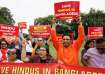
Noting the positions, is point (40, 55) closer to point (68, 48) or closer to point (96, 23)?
point (68, 48)

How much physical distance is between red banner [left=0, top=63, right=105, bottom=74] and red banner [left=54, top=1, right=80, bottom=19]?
2.60 meters

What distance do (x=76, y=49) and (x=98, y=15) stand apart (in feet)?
274

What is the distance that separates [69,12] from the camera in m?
12.6

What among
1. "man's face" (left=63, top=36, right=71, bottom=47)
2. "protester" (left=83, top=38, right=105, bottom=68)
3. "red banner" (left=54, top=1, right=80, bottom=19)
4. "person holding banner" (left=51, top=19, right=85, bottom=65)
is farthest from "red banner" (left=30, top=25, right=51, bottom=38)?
"protester" (left=83, top=38, right=105, bottom=68)

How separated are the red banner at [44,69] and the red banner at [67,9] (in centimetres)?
260

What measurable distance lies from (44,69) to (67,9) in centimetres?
289

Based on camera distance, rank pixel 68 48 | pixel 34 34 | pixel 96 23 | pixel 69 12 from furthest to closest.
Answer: pixel 96 23, pixel 34 34, pixel 69 12, pixel 68 48

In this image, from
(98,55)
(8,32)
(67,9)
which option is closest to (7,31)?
(8,32)

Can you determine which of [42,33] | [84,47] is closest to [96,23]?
[42,33]

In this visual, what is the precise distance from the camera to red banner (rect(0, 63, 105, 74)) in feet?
31.9

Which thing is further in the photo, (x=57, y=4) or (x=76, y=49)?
(x=57, y=4)

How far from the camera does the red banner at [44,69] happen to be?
972 centimetres

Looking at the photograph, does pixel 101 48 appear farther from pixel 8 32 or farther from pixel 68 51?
pixel 8 32

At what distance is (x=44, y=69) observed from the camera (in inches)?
394
